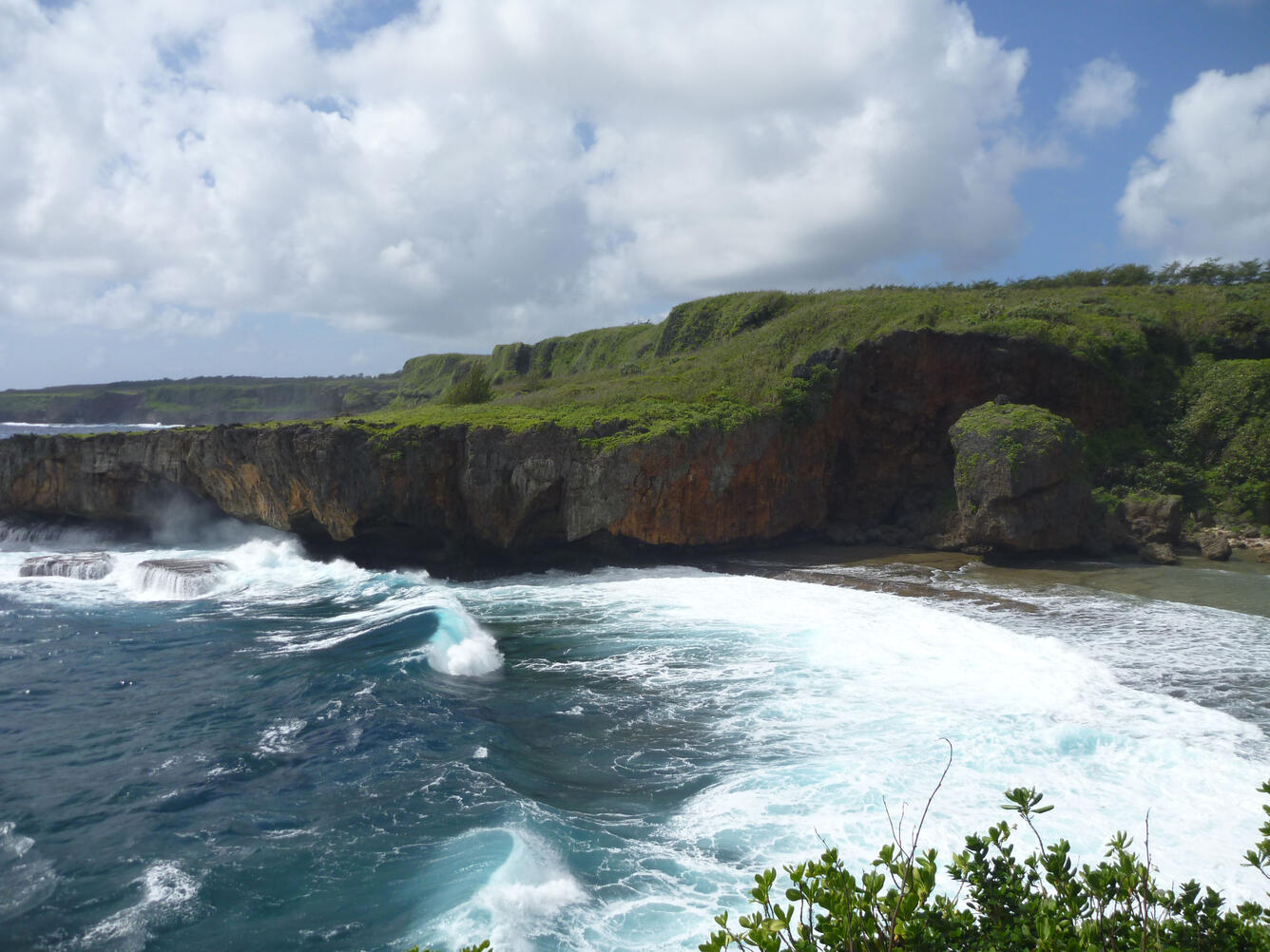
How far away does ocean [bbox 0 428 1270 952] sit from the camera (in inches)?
297

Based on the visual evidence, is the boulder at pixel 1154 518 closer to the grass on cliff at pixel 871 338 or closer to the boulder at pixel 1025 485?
the boulder at pixel 1025 485

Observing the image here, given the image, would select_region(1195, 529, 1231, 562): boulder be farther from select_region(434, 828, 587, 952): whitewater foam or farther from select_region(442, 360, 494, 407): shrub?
select_region(442, 360, 494, 407): shrub

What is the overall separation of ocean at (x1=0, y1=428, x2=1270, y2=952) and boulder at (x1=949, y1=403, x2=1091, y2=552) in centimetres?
173

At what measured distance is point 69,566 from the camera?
23.3m

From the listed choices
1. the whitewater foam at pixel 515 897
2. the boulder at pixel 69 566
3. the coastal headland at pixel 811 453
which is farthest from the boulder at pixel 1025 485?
the boulder at pixel 69 566

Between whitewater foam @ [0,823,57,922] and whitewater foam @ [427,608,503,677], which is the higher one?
whitewater foam @ [427,608,503,677]

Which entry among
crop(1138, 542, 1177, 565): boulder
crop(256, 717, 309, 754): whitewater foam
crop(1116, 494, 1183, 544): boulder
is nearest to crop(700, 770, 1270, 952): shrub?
crop(256, 717, 309, 754): whitewater foam

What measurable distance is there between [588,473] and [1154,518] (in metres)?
16.3

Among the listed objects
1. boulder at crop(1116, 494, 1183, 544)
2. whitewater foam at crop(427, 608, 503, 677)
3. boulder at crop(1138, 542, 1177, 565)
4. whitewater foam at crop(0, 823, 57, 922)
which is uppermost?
boulder at crop(1116, 494, 1183, 544)

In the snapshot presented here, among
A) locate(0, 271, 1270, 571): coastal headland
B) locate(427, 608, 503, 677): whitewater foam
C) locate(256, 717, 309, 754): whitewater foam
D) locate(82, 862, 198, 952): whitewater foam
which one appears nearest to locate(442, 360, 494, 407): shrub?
locate(0, 271, 1270, 571): coastal headland

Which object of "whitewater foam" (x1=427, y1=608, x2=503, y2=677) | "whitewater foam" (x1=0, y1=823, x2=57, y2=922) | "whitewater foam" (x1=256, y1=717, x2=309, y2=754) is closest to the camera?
"whitewater foam" (x1=0, y1=823, x2=57, y2=922)

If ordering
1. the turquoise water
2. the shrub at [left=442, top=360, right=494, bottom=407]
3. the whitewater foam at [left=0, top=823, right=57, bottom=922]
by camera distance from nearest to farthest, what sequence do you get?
1. the turquoise water
2. the whitewater foam at [left=0, top=823, right=57, bottom=922]
3. the shrub at [left=442, top=360, right=494, bottom=407]

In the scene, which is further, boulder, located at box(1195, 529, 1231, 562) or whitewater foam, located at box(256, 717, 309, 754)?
boulder, located at box(1195, 529, 1231, 562)

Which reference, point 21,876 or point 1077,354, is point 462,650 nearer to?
point 21,876
